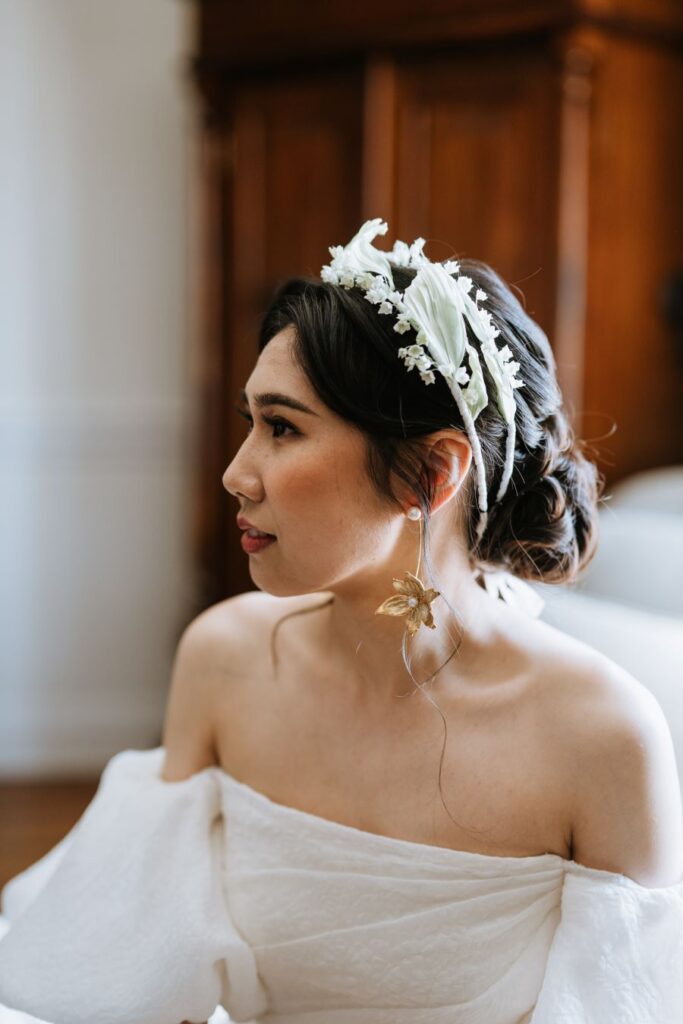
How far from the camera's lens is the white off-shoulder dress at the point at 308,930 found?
115 cm

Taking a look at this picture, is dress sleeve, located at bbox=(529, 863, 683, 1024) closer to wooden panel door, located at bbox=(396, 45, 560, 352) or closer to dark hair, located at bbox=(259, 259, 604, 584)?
dark hair, located at bbox=(259, 259, 604, 584)

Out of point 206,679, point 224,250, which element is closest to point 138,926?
point 206,679

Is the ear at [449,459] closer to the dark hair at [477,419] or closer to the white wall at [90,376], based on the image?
the dark hair at [477,419]

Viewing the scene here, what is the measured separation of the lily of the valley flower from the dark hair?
0.09 metres

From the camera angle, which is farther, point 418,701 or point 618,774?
point 418,701

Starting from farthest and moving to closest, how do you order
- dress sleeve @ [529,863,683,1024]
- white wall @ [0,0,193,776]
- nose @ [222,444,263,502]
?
white wall @ [0,0,193,776]
nose @ [222,444,263,502]
dress sleeve @ [529,863,683,1024]

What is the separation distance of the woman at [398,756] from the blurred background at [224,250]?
0.77 ft

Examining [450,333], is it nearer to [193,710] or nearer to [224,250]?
[193,710]

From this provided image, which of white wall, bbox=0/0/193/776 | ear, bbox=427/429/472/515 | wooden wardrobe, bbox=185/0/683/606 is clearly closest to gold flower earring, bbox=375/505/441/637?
ear, bbox=427/429/472/515

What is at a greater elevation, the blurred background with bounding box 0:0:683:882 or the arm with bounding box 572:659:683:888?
the blurred background with bounding box 0:0:683:882

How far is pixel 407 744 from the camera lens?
133 centimetres

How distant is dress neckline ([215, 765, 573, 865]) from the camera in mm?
1243

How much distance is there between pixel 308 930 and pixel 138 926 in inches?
7.7

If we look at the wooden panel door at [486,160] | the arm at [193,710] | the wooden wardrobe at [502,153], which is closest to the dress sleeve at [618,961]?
the arm at [193,710]
